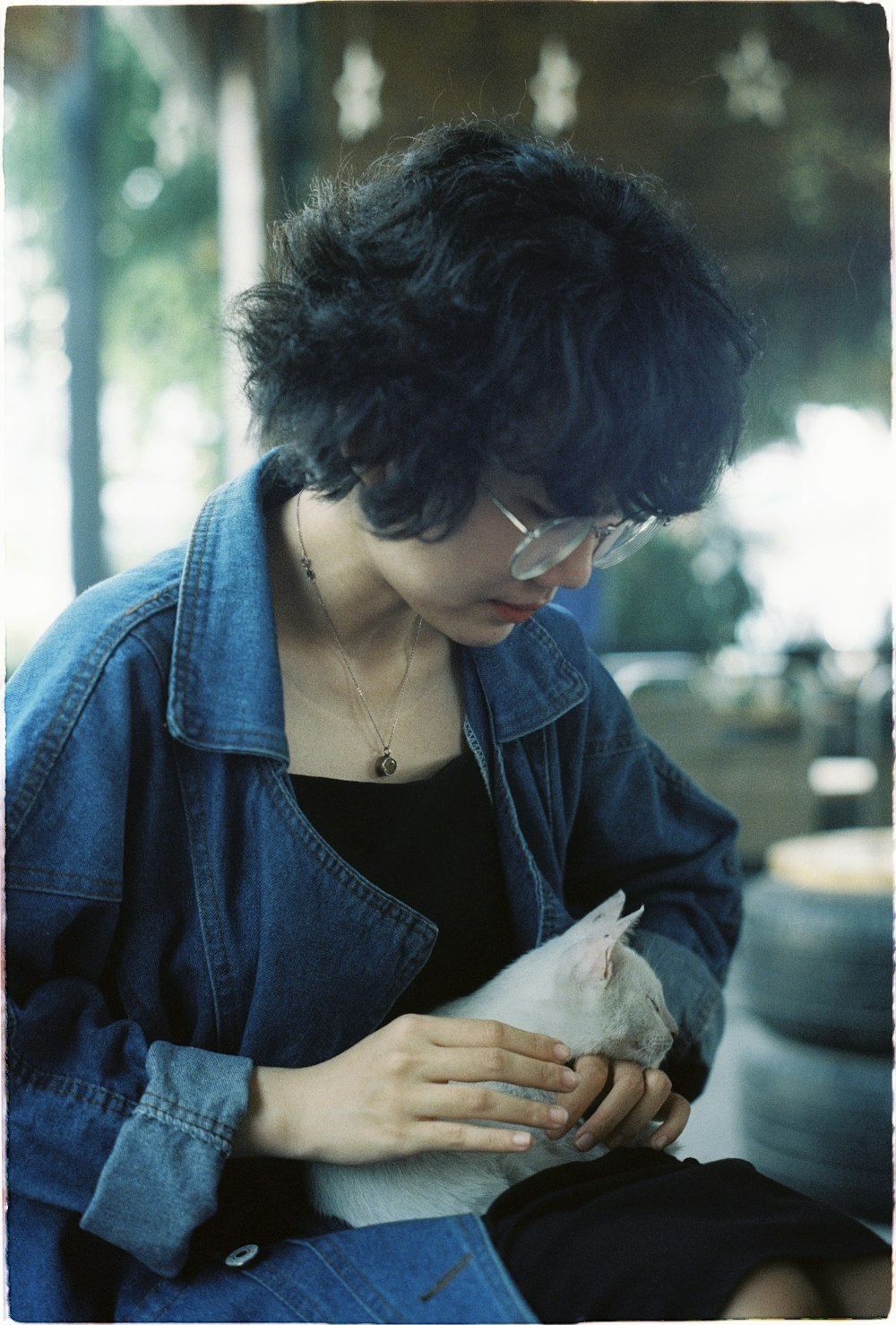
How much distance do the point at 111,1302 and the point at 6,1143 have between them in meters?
0.16

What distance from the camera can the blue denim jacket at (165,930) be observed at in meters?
0.72

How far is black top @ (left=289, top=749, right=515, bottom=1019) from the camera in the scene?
32.7 inches

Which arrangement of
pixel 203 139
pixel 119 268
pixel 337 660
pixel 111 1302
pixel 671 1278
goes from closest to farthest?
pixel 671 1278
pixel 111 1302
pixel 337 660
pixel 119 268
pixel 203 139

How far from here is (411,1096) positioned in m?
0.71

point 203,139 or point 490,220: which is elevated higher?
point 203,139

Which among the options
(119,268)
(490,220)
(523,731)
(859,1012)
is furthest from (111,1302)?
(119,268)

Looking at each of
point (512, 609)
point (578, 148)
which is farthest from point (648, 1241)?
point (578, 148)

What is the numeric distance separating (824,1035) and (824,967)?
0.27 feet

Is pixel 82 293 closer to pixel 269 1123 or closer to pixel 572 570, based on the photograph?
pixel 572 570

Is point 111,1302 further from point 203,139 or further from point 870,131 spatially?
point 203,139

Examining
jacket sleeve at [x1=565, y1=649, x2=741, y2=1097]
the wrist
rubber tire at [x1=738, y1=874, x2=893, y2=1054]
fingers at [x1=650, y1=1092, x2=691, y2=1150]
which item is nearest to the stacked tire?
rubber tire at [x1=738, y1=874, x2=893, y2=1054]

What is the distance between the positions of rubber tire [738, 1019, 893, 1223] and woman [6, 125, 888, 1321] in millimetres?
608

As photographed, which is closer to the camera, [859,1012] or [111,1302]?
[111,1302]

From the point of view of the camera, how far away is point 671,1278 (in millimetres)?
680
